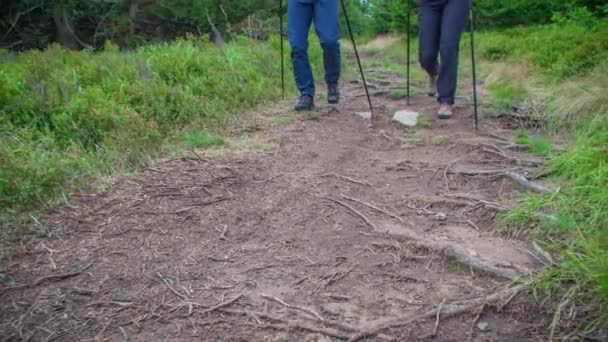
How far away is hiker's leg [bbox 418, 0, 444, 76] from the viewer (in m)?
5.17

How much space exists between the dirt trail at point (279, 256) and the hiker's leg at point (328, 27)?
1.97 metres

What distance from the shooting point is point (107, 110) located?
4.45 m

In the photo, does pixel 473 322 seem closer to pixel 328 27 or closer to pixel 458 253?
pixel 458 253

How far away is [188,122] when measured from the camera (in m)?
4.90

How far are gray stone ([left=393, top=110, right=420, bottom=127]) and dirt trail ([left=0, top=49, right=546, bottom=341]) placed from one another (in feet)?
3.70

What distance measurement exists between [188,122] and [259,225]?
2.27 m

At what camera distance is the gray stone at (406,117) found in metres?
5.19

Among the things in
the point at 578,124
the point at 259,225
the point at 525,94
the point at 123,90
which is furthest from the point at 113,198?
the point at 525,94

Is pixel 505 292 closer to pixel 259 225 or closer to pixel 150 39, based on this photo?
pixel 259 225

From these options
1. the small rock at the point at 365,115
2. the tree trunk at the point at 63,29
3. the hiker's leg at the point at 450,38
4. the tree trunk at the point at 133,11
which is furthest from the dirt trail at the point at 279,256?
the tree trunk at the point at 63,29

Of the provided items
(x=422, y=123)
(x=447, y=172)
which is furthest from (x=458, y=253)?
(x=422, y=123)

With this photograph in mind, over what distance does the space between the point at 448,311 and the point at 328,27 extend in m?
4.02

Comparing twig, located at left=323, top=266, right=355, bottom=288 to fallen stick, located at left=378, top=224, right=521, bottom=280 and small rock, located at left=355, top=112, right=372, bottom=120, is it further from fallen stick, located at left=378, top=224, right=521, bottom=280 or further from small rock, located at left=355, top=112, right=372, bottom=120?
small rock, located at left=355, top=112, right=372, bottom=120

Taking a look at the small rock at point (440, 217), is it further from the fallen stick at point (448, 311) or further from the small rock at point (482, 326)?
the small rock at point (482, 326)
